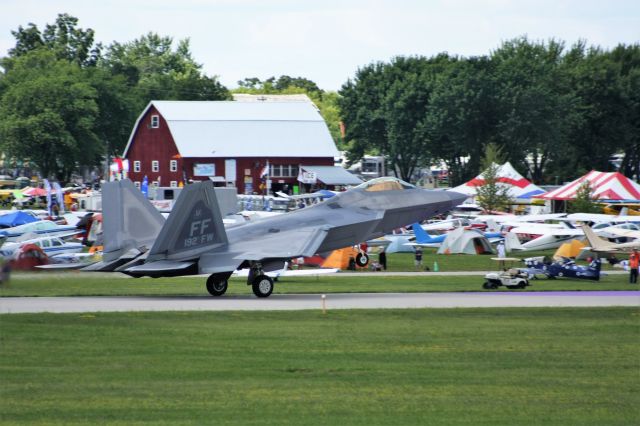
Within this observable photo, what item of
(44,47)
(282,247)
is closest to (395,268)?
(282,247)

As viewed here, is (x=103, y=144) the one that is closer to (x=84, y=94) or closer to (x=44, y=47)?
(x=84, y=94)

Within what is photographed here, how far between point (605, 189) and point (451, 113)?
28686 millimetres

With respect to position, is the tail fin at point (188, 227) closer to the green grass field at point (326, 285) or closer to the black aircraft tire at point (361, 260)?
the green grass field at point (326, 285)

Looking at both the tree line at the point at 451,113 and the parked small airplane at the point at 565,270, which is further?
the tree line at the point at 451,113

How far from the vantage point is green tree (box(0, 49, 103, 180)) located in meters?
97.4

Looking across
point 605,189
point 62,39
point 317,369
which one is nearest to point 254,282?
point 317,369

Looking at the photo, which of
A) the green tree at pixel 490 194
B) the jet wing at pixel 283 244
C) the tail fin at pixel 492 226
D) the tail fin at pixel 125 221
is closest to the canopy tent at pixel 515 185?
the green tree at pixel 490 194

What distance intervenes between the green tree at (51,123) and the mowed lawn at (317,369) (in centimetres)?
7636

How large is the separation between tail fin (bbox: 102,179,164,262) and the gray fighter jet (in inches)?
1.1

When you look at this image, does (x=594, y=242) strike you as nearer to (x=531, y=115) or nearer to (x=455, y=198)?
(x=455, y=198)

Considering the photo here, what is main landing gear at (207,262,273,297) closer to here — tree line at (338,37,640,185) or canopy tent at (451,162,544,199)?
canopy tent at (451,162,544,199)

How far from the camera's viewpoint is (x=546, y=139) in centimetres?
9519

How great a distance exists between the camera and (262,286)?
3009 cm

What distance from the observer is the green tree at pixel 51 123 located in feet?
320
